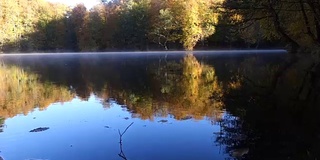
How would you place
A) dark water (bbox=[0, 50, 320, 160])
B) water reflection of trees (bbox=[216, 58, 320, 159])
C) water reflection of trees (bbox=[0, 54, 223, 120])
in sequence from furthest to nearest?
water reflection of trees (bbox=[0, 54, 223, 120]) → dark water (bbox=[0, 50, 320, 160]) → water reflection of trees (bbox=[216, 58, 320, 159])

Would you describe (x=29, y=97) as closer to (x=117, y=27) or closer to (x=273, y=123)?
(x=273, y=123)

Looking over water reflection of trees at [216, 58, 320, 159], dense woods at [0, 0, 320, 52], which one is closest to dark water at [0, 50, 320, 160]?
water reflection of trees at [216, 58, 320, 159]

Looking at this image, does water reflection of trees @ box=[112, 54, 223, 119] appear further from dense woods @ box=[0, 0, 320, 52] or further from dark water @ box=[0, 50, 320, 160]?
dense woods @ box=[0, 0, 320, 52]

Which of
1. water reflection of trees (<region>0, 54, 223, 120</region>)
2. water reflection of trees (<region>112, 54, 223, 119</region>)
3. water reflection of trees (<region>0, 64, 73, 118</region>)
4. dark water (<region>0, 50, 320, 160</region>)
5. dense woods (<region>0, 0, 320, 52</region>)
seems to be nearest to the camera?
dark water (<region>0, 50, 320, 160</region>)

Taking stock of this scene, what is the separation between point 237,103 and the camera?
14.8 m

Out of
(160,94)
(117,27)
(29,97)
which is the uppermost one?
(117,27)

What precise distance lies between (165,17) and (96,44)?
20981mm

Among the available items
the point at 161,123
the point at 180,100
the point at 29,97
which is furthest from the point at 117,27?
the point at 161,123

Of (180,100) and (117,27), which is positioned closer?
(180,100)

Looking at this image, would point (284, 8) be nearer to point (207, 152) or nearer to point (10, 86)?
point (207, 152)

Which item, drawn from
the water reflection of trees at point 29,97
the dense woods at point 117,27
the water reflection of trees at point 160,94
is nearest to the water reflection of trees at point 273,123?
the water reflection of trees at point 160,94

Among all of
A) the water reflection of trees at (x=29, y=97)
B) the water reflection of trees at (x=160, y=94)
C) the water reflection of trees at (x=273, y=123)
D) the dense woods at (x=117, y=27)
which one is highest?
the dense woods at (x=117, y=27)

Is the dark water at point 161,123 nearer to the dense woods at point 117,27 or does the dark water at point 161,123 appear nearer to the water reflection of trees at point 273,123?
the water reflection of trees at point 273,123

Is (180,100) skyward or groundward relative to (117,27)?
groundward
